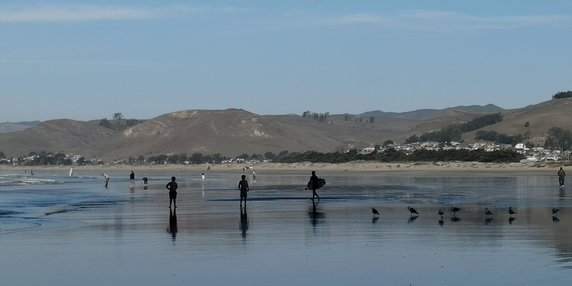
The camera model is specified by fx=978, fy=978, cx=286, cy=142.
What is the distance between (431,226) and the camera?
2623cm

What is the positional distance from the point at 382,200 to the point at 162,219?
13501mm

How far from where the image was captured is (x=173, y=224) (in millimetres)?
27844

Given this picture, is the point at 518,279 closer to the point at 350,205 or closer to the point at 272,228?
the point at 272,228

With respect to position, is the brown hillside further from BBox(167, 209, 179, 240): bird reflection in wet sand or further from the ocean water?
the ocean water

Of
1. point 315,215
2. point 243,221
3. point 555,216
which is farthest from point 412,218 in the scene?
point 243,221

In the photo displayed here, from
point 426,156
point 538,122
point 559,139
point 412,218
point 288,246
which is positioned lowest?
point 288,246

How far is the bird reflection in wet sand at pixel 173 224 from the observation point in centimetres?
2459

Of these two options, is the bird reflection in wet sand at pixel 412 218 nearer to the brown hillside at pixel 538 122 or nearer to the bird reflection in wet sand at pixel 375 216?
the bird reflection in wet sand at pixel 375 216

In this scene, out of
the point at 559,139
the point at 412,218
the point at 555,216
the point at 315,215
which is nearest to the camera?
the point at 555,216

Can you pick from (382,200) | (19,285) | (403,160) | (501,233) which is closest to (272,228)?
(501,233)

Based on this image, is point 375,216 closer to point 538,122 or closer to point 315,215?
point 315,215

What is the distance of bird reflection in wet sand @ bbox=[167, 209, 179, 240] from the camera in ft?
80.7

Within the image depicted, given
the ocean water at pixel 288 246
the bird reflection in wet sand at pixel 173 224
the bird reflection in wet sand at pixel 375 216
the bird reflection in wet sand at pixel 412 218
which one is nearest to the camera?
the ocean water at pixel 288 246

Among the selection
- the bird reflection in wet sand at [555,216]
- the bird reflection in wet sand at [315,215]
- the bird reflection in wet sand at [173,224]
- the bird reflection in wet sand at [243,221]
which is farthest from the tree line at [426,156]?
the bird reflection in wet sand at [173,224]
